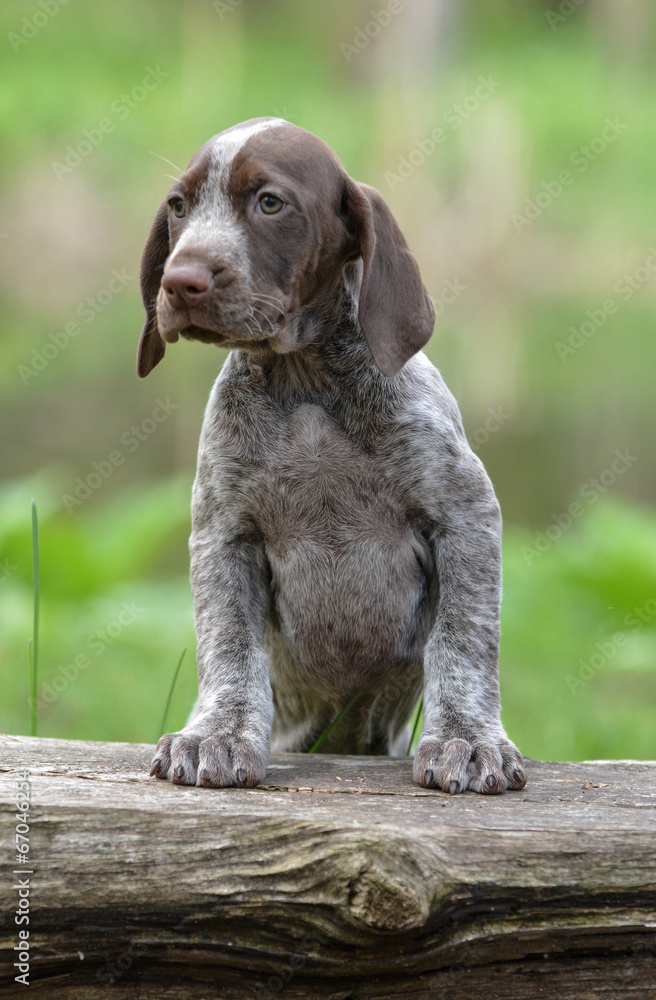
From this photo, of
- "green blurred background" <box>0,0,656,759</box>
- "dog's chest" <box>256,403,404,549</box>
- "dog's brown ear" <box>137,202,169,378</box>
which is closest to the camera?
"dog's chest" <box>256,403,404,549</box>

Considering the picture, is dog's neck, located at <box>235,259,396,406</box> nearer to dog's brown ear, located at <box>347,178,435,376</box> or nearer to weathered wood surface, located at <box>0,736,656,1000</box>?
dog's brown ear, located at <box>347,178,435,376</box>

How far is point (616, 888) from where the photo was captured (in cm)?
279

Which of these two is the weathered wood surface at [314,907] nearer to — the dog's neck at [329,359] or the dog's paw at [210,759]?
the dog's paw at [210,759]

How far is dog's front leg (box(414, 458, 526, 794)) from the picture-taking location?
11.7 ft

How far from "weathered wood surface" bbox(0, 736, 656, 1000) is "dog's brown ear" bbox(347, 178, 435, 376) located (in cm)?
141

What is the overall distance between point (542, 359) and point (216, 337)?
1236 cm

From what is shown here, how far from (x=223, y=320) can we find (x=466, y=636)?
121cm

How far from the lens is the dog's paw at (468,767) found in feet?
11.1

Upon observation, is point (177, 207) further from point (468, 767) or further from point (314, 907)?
point (314, 907)

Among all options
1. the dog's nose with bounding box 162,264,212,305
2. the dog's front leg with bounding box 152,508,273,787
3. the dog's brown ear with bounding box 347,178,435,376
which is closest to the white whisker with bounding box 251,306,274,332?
the dog's nose with bounding box 162,264,212,305

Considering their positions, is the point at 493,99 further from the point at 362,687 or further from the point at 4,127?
the point at 362,687

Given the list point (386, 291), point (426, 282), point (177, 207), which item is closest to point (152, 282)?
point (177, 207)

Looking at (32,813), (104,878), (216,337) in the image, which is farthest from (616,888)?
(216,337)

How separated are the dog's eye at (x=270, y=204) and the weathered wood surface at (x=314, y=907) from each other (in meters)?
1.67
